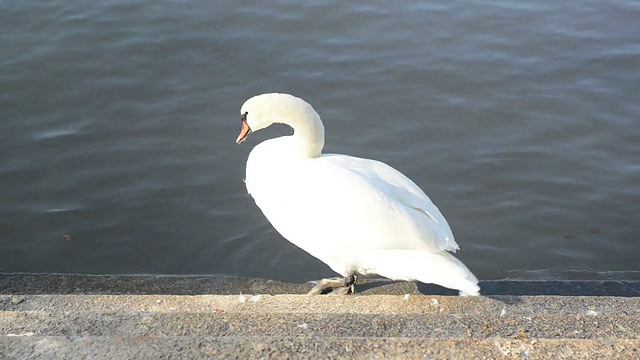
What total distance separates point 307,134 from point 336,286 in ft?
2.65

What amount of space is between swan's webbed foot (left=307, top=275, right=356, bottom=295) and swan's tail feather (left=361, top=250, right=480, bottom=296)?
0.29 meters

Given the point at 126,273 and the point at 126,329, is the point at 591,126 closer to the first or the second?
the point at 126,273

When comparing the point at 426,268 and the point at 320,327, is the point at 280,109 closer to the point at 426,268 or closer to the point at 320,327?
the point at 426,268

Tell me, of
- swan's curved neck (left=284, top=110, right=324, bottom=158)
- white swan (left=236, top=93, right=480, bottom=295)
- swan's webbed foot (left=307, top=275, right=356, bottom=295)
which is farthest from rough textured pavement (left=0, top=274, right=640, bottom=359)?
swan's curved neck (left=284, top=110, right=324, bottom=158)

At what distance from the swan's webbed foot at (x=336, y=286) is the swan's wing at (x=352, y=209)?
292 mm

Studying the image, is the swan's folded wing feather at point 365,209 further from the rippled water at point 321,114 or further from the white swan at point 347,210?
the rippled water at point 321,114

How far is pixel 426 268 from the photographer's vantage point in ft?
11.9

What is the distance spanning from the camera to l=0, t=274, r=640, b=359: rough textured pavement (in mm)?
2664

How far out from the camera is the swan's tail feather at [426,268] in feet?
11.4

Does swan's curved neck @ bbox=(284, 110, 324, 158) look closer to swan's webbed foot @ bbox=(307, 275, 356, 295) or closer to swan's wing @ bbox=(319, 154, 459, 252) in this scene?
swan's wing @ bbox=(319, 154, 459, 252)

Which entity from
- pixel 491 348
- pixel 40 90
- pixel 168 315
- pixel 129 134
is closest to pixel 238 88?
pixel 129 134

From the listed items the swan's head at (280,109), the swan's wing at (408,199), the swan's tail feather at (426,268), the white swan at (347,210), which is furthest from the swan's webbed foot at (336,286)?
the swan's head at (280,109)

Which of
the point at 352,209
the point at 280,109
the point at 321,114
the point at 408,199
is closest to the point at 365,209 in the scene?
the point at 352,209

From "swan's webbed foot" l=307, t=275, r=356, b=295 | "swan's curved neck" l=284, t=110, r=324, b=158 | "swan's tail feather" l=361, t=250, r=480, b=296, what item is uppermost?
"swan's curved neck" l=284, t=110, r=324, b=158
